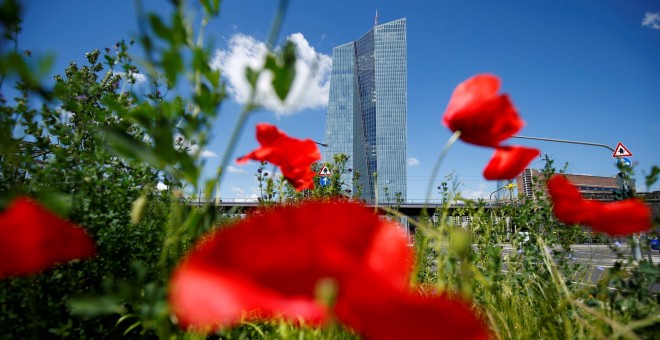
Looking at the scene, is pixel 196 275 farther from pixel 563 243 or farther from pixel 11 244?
pixel 563 243

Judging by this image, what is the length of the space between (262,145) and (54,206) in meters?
0.31

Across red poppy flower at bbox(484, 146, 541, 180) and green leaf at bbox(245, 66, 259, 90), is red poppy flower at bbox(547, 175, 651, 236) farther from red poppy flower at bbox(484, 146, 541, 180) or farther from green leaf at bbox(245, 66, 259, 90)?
green leaf at bbox(245, 66, 259, 90)

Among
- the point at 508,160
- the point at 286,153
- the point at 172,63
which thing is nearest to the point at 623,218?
the point at 508,160

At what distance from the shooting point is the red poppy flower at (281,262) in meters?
0.25

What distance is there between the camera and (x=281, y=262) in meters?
0.27

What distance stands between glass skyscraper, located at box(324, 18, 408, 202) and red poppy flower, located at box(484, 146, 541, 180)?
317ft

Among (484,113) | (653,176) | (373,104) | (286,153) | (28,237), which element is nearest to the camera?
(28,237)

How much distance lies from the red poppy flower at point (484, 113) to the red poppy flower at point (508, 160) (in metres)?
0.02

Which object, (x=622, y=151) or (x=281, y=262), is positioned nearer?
(x=281, y=262)

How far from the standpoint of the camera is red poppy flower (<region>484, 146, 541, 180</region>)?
0.54 m

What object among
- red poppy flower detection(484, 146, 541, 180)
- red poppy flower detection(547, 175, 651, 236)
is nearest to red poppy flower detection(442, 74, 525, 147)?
red poppy flower detection(484, 146, 541, 180)

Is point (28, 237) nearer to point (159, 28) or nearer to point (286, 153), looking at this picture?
point (159, 28)

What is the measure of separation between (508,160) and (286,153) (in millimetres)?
375

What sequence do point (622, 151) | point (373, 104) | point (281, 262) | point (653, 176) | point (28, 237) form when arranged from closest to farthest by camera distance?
1. point (281, 262)
2. point (28, 237)
3. point (653, 176)
4. point (622, 151)
5. point (373, 104)
